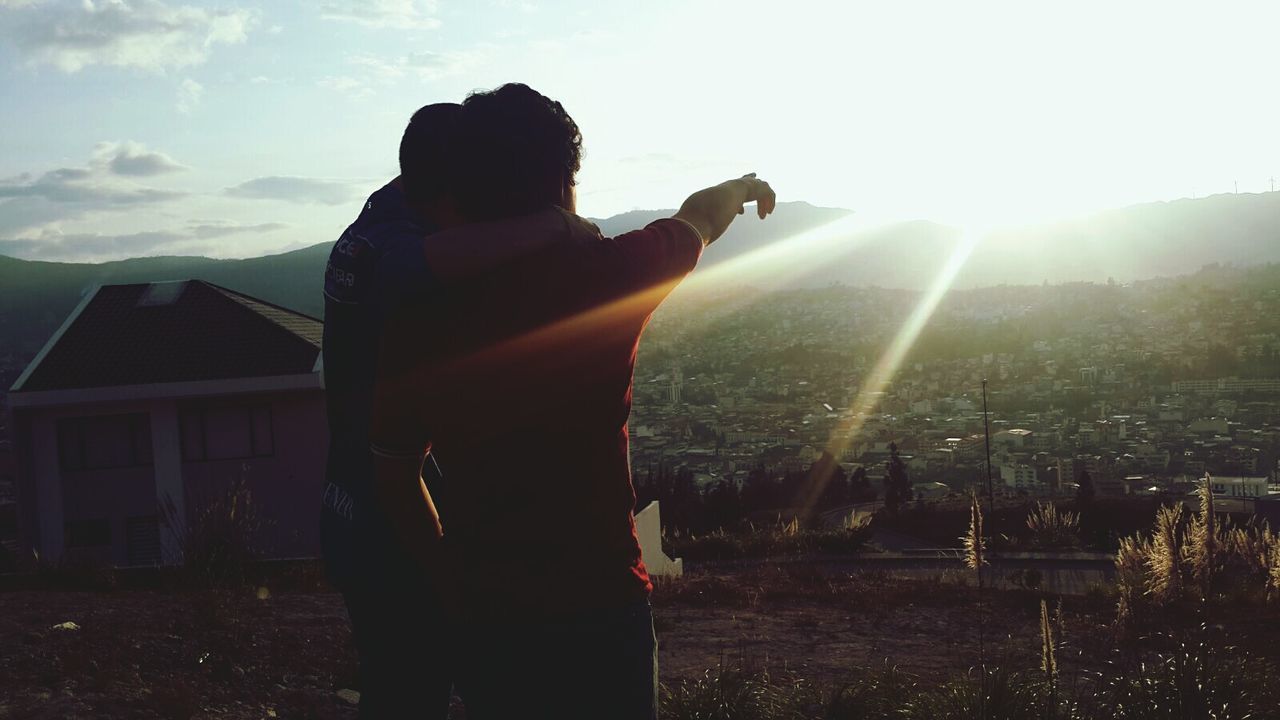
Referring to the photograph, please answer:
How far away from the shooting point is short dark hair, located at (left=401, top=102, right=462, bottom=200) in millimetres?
1667

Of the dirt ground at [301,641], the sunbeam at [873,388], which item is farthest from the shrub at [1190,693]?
the sunbeam at [873,388]

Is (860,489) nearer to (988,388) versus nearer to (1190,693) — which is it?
(1190,693)

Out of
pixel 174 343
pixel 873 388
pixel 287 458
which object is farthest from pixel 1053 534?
pixel 873 388

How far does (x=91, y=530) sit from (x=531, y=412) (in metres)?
19.6

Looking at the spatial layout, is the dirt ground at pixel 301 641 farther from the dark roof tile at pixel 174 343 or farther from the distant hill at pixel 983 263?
the distant hill at pixel 983 263

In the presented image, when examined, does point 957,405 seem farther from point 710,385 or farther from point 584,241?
point 584,241

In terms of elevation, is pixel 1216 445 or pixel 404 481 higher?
pixel 404 481

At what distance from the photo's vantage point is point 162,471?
18.1 m

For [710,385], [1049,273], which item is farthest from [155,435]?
[1049,273]

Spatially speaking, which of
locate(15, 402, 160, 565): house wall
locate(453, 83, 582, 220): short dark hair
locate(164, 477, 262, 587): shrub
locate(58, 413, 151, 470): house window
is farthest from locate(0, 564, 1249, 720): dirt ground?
locate(15, 402, 160, 565): house wall

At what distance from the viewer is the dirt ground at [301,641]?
4.51m

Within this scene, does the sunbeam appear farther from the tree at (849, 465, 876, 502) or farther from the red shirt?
the red shirt

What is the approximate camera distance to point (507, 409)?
5.17 ft

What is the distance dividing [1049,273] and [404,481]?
174326 millimetres
